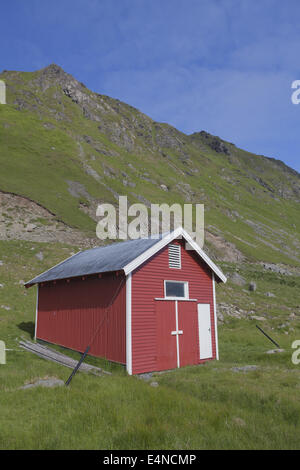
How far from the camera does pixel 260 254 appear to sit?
2704 inches

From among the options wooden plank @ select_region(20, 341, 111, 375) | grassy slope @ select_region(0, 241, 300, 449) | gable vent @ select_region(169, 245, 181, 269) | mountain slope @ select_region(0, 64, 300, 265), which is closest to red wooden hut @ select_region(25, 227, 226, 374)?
gable vent @ select_region(169, 245, 181, 269)

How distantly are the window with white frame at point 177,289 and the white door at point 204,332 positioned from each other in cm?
130

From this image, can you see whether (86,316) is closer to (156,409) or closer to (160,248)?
(160,248)

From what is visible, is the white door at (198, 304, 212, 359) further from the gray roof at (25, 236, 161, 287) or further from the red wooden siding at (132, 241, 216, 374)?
the gray roof at (25, 236, 161, 287)

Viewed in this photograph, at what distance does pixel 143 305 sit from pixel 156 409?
5.95m

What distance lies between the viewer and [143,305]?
14.2 m

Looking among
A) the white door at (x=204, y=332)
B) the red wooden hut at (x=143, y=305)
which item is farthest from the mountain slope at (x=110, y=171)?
the white door at (x=204, y=332)

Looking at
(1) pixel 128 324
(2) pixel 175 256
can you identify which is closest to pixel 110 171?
(2) pixel 175 256

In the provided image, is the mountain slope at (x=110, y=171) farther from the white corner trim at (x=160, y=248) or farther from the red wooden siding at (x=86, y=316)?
the white corner trim at (x=160, y=248)

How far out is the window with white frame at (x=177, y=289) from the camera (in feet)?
51.2

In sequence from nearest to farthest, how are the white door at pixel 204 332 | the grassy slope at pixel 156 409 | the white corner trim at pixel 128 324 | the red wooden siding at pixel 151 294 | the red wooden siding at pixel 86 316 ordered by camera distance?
the grassy slope at pixel 156 409, the white corner trim at pixel 128 324, the red wooden siding at pixel 151 294, the red wooden siding at pixel 86 316, the white door at pixel 204 332
